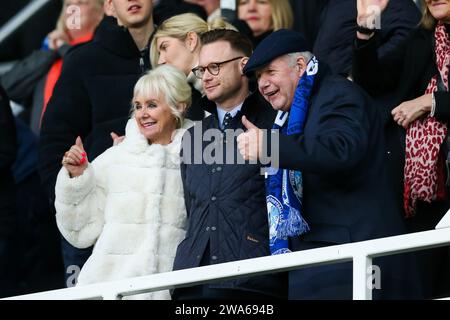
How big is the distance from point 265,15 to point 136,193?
6.37 ft

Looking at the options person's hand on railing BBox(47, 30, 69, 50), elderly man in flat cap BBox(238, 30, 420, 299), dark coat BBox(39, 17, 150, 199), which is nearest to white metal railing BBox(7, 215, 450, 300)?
elderly man in flat cap BBox(238, 30, 420, 299)

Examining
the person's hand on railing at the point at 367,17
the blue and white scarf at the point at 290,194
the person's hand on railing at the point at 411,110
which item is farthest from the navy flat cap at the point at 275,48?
the person's hand on railing at the point at 411,110

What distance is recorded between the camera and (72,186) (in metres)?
8.92

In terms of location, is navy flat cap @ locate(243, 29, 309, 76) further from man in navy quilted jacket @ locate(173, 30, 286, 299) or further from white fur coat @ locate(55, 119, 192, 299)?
white fur coat @ locate(55, 119, 192, 299)

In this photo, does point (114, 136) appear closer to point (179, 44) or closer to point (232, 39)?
point (179, 44)

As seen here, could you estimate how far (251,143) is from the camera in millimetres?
7809

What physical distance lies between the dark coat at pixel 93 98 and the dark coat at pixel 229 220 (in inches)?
44.2

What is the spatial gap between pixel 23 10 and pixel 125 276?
448 centimetres

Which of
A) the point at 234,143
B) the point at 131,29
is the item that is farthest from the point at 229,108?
the point at 131,29

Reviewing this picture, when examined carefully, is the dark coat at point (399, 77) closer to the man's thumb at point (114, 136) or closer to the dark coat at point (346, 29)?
the dark coat at point (346, 29)

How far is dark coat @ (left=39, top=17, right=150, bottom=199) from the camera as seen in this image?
9.69 m

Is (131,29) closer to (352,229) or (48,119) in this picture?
(48,119)

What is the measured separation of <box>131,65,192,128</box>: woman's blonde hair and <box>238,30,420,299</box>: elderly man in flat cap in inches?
29.7

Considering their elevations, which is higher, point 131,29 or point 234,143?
point 131,29
